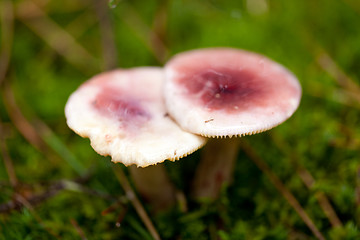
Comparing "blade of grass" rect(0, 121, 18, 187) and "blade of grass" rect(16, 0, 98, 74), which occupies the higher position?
"blade of grass" rect(16, 0, 98, 74)

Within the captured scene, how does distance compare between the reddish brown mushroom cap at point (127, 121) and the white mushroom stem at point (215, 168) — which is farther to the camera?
the white mushroom stem at point (215, 168)

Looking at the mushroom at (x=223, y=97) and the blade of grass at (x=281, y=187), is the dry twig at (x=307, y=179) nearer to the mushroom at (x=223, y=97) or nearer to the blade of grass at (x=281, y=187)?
the blade of grass at (x=281, y=187)

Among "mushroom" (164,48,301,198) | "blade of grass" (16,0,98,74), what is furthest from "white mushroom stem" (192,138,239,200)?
"blade of grass" (16,0,98,74)

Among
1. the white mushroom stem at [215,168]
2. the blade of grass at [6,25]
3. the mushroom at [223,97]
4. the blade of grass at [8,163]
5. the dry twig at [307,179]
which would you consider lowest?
the dry twig at [307,179]

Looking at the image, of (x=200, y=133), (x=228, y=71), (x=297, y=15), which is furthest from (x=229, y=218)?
(x=297, y=15)

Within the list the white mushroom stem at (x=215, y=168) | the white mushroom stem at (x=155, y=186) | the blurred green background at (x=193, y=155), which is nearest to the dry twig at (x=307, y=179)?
the blurred green background at (x=193, y=155)

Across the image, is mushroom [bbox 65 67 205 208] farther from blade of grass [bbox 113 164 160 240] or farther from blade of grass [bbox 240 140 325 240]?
blade of grass [bbox 240 140 325 240]
